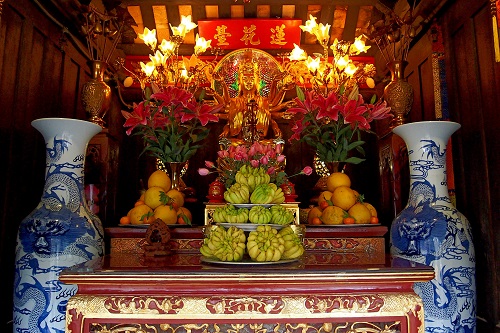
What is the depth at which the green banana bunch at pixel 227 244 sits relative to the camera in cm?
117

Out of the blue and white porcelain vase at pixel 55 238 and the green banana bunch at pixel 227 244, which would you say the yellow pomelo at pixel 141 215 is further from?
the green banana bunch at pixel 227 244

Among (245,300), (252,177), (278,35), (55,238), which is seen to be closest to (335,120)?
(252,177)

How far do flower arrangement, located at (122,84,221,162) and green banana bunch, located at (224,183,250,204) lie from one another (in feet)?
2.14

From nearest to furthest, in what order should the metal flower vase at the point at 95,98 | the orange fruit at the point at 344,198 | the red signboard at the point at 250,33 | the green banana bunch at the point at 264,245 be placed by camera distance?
1. the green banana bunch at the point at 264,245
2. the orange fruit at the point at 344,198
3. the metal flower vase at the point at 95,98
4. the red signboard at the point at 250,33

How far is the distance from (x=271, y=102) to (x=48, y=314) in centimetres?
221

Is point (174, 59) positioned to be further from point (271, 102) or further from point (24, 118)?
point (24, 118)

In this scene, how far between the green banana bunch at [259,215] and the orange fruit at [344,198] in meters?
0.67

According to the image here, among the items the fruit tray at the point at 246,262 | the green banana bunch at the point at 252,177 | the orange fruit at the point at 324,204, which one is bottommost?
the fruit tray at the point at 246,262

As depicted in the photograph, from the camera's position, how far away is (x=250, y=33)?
4078 mm

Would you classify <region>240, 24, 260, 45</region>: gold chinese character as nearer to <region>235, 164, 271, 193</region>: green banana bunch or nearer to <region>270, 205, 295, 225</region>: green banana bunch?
<region>235, 164, 271, 193</region>: green banana bunch

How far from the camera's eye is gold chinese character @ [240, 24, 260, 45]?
13.4ft

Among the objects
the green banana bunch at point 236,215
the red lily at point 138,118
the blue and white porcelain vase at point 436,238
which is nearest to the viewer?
the green banana bunch at point 236,215

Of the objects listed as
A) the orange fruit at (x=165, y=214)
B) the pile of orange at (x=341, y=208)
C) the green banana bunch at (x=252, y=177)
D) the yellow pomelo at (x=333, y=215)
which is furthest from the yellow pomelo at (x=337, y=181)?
the orange fruit at (x=165, y=214)

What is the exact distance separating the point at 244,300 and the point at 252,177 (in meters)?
0.51
